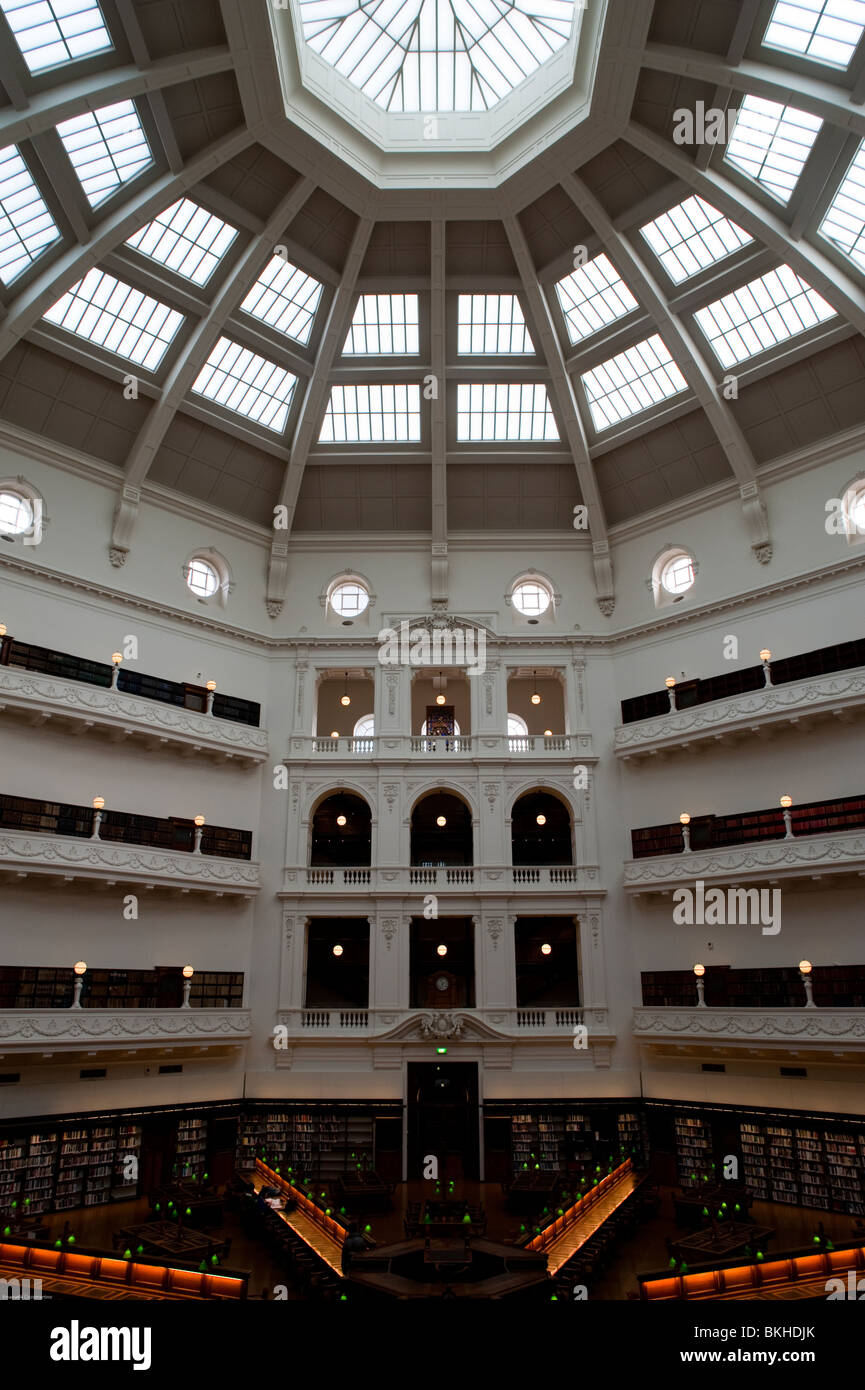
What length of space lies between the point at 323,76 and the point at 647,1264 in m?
29.5

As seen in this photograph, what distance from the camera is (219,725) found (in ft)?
89.1

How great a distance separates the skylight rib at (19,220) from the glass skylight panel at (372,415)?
9.68m

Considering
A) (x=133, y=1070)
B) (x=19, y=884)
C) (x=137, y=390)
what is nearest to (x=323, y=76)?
(x=137, y=390)

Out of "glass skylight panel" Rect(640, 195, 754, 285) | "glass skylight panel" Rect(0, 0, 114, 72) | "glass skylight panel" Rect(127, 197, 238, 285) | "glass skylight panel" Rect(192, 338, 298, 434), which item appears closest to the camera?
"glass skylight panel" Rect(0, 0, 114, 72)

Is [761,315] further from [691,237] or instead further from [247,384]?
[247,384]

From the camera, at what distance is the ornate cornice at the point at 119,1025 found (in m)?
20.8

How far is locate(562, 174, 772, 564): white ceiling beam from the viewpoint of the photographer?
82.5 ft

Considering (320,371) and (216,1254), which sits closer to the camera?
(216,1254)

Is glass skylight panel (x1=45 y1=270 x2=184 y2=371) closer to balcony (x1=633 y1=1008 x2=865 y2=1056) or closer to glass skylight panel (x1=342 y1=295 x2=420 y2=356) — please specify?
glass skylight panel (x1=342 y1=295 x2=420 y2=356)

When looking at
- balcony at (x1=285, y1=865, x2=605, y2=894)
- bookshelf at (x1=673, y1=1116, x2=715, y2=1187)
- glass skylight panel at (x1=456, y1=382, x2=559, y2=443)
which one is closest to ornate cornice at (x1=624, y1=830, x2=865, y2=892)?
balcony at (x1=285, y1=865, x2=605, y2=894)

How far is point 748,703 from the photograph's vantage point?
2494cm

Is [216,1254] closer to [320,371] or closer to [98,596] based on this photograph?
[98,596]

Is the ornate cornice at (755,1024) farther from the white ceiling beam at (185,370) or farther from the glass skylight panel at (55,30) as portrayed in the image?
the glass skylight panel at (55,30)

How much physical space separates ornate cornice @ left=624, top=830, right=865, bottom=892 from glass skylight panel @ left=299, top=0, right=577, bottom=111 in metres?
22.4
